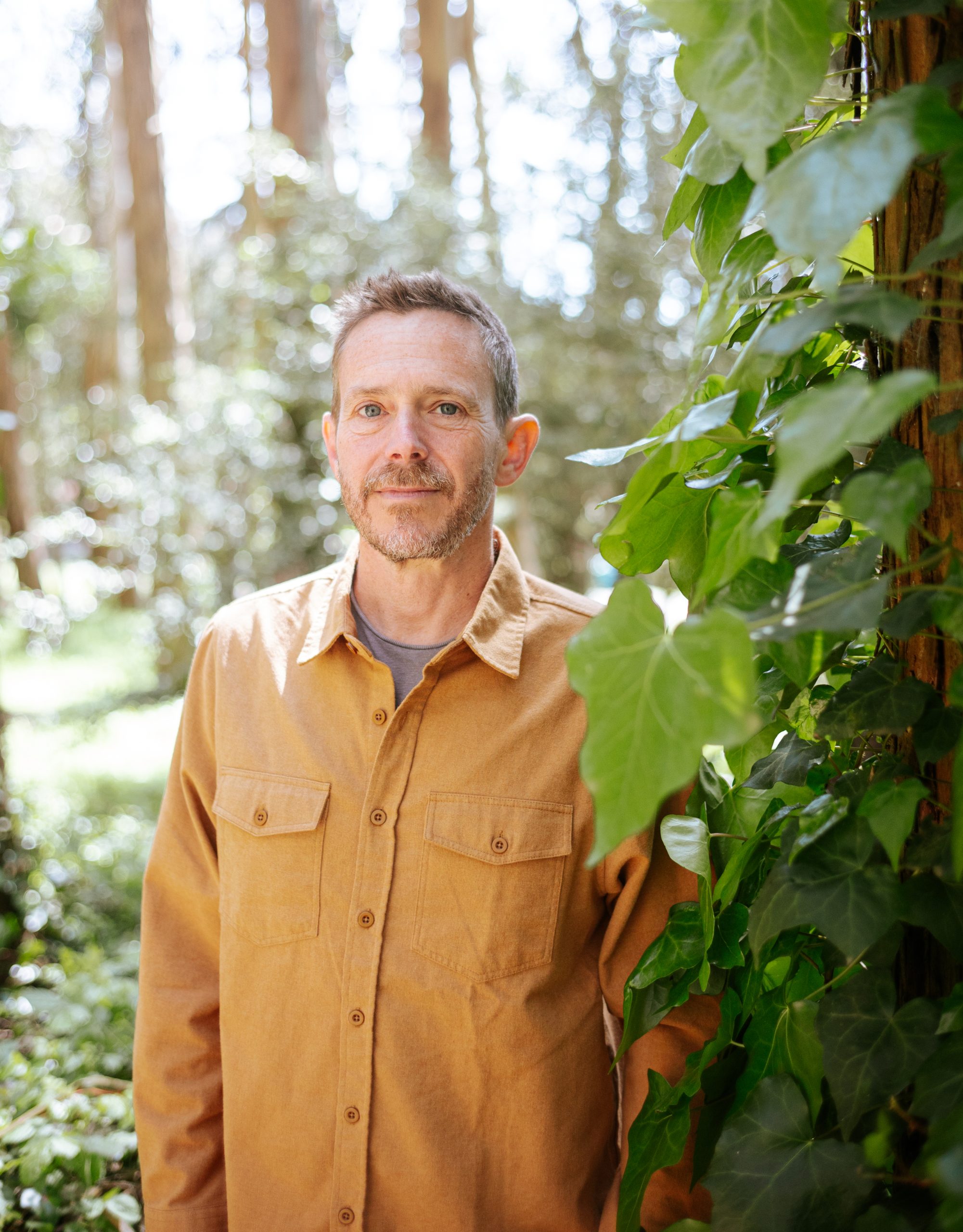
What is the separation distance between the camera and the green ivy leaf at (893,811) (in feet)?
2.43

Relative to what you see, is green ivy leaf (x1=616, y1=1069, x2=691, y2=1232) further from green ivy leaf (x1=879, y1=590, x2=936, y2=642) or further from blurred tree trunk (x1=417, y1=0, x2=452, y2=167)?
blurred tree trunk (x1=417, y1=0, x2=452, y2=167)

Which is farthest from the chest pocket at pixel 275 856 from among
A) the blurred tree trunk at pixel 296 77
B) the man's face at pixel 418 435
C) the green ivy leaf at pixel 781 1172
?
the blurred tree trunk at pixel 296 77

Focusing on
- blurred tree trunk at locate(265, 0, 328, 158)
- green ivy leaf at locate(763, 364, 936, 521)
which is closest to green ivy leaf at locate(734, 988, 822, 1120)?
green ivy leaf at locate(763, 364, 936, 521)

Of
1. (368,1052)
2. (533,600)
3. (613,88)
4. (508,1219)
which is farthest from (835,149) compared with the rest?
(613,88)

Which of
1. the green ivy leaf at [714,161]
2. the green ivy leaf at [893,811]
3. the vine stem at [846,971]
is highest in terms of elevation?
the green ivy leaf at [714,161]

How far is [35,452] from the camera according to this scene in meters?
21.8

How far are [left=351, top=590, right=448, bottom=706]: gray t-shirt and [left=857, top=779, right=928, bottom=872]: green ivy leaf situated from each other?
982 millimetres

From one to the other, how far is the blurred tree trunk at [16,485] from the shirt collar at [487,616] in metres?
7.00

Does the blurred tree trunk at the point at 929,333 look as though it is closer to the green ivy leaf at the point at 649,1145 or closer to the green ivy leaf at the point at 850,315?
the green ivy leaf at the point at 850,315

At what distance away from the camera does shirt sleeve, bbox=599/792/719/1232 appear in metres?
1.43

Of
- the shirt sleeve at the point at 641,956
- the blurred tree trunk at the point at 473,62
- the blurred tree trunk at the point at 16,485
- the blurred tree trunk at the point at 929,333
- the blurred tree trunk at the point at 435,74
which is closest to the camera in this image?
the blurred tree trunk at the point at 929,333

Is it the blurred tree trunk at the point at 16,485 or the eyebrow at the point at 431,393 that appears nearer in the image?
the eyebrow at the point at 431,393

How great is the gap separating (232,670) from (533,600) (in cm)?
55

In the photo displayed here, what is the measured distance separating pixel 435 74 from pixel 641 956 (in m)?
11.4
